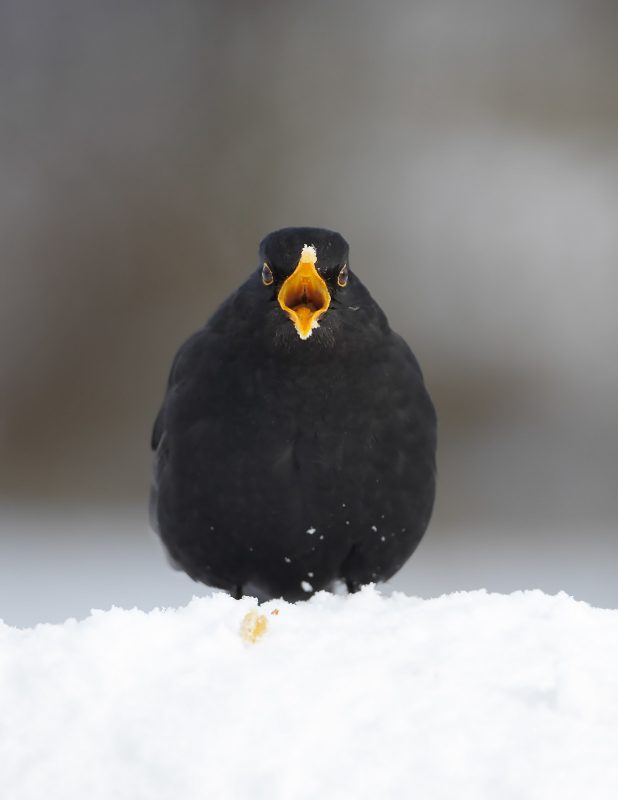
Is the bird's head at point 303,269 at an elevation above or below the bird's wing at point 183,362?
above

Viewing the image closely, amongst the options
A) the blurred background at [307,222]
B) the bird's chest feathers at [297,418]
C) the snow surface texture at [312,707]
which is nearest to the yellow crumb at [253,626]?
the snow surface texture at [312,707]

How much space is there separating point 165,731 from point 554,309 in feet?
18.5

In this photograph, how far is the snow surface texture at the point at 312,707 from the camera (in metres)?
1.15

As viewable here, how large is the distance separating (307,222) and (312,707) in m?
4.99

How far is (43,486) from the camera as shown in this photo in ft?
22.2

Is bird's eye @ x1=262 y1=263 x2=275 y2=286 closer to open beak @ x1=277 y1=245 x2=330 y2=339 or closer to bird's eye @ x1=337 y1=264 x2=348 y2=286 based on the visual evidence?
open beak @ x1=277 y1=245 x2=330 y2=339

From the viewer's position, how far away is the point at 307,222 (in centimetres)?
607

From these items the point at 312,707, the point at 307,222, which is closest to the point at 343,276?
the point at 312,707

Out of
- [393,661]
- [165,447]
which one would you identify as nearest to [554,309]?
[165,447]

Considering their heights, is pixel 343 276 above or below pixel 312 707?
above

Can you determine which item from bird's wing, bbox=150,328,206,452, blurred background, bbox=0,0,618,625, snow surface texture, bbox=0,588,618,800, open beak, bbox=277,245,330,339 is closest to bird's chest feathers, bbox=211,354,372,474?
open beak, bbox=277,245,330,339

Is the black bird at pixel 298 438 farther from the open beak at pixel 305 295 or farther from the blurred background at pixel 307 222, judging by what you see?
the blurred background at pixel 307 222

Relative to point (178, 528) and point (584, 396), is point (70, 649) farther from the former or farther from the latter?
point (584, 396)

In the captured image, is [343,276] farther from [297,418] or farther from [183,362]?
[183,362]
